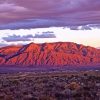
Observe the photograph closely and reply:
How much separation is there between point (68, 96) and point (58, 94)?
1.44m

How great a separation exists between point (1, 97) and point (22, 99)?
1.85 metres

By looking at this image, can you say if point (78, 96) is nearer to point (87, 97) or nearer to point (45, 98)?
point (87, 97)

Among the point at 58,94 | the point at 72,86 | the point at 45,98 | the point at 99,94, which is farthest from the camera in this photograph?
the point at 72,86

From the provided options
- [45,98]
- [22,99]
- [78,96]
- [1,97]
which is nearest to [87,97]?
[78,96]

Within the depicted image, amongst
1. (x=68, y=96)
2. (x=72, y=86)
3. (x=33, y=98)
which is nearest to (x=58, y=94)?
(x=68, y=96)

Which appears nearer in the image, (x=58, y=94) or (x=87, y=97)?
(x=87, y=97)

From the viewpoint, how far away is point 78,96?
25.7 meters

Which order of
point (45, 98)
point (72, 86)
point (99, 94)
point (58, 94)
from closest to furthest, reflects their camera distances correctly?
point (45, 98), point (99, 94), point (58, 94), point (72, 86)

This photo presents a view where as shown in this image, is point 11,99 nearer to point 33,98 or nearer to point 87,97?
Answer: point 33,98

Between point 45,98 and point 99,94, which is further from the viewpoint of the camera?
point 99,94

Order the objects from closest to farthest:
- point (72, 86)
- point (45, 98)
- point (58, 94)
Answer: point (45, 98) < point (58, 94) < point (72, 86)

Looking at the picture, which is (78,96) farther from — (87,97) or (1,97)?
(1,97)

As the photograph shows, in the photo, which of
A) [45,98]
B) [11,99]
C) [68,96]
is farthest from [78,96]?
[11,99]

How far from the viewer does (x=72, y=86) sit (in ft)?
107
